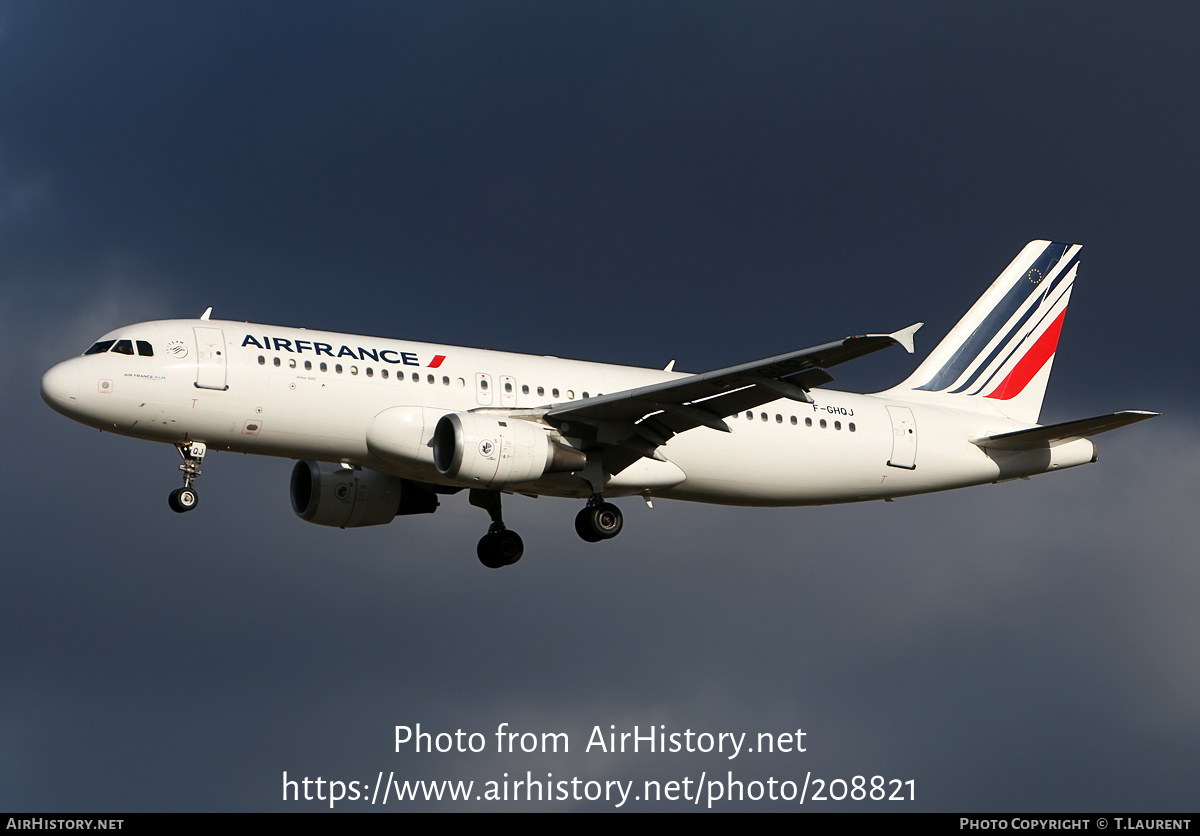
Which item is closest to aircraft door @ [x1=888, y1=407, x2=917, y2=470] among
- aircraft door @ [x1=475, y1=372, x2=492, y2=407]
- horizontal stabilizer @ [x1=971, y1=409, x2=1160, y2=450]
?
horizontal stabilizer @ [x1=971, y1=409, x2=1160, y2=450]

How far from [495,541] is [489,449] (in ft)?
22.6

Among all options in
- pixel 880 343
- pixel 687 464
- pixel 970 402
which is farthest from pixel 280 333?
pixel 970 402

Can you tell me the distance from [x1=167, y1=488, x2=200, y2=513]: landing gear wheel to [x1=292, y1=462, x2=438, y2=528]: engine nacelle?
19.6 feet

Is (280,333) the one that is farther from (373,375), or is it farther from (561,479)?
(561,479)

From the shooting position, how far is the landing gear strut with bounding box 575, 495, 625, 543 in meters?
38.0

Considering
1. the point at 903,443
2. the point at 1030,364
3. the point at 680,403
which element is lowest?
the point at 680,403

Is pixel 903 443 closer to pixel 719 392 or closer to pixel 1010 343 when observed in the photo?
pixel 1010 343

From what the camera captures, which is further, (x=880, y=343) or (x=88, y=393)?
(x=88, y=393)

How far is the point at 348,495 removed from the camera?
1613 inches

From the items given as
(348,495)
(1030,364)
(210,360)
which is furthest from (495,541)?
(1030,364)

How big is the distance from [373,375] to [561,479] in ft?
17.4

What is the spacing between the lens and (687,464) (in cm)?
3900

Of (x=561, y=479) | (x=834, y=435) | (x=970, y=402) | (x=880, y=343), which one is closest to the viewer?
(x=880, y=343)

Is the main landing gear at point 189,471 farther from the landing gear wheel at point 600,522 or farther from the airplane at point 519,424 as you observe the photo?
the landing gear wheel at point 600,522
